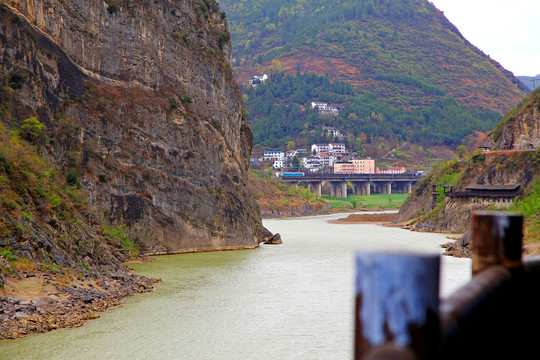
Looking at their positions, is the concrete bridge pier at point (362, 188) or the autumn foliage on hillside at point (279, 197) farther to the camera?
the concrete bridge pier at point (362, 188)

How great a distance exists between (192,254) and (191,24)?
77.6ft

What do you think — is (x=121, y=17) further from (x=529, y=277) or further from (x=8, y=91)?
(x=529, y=277)

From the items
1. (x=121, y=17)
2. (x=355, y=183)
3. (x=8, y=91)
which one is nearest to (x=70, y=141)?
(x=8, y=91)

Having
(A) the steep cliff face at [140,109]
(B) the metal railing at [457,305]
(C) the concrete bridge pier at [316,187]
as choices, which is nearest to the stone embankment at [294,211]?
(C) the concrete bridge pier at [316,187]

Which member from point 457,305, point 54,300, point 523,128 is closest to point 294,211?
point 523,128

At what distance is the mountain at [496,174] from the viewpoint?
78.9m

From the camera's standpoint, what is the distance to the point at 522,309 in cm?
416

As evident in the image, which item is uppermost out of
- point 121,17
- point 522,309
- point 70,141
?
point 121,17

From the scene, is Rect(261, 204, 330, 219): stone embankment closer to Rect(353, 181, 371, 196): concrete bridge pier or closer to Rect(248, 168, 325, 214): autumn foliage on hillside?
Rect(248, 168, 325, 214): autumn foliage on hillside

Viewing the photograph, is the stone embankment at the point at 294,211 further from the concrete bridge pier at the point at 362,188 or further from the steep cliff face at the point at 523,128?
the steep cliff face at the point at 523,128

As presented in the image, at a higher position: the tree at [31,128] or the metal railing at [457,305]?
the tree at [31,128]

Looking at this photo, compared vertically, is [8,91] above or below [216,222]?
above

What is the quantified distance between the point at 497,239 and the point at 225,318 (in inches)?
971

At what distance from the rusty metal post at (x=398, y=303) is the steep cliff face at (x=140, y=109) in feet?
134
